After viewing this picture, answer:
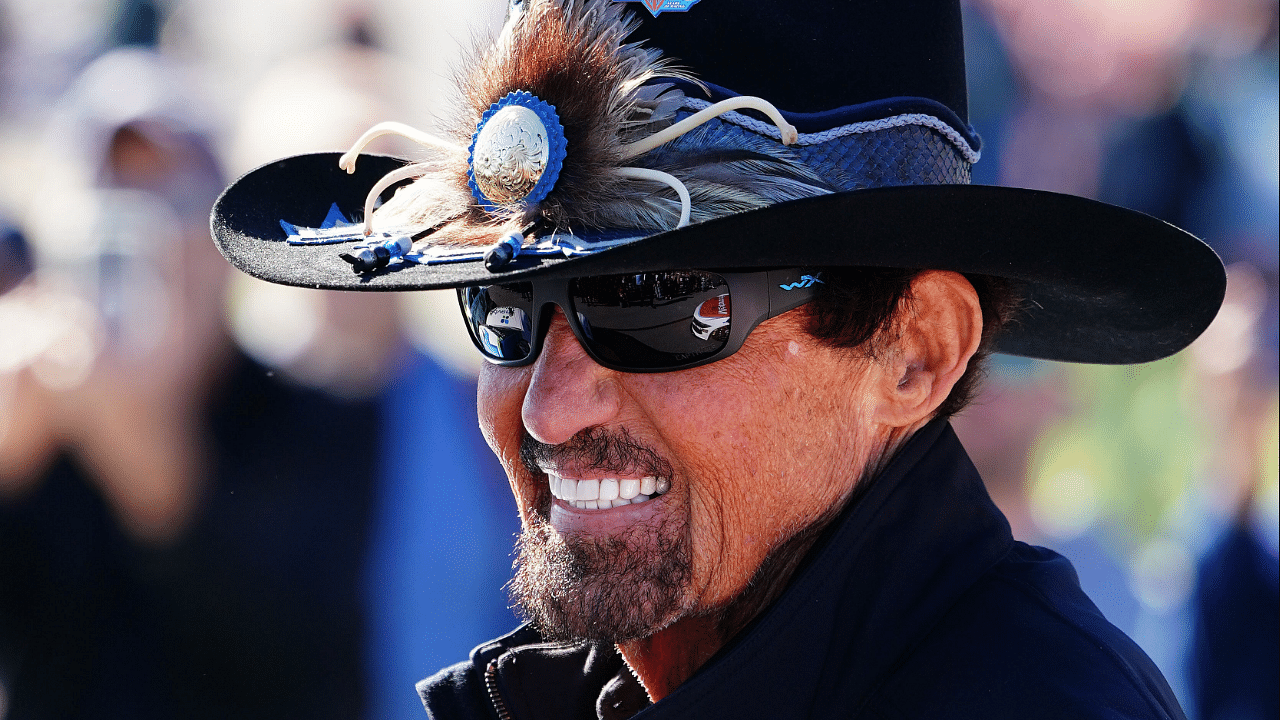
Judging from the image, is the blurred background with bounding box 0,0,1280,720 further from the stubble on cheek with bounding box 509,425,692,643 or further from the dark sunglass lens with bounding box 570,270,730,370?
the stubble on cheek with bounding box 509,425,692,643

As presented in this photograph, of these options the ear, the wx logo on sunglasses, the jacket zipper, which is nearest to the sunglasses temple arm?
the wx logo on sunglasses

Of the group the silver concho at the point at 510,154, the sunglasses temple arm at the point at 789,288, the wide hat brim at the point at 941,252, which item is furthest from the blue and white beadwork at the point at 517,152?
the sunglasses temple arm at the point at 789,288

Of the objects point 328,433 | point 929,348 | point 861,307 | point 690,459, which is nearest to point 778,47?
point 861,307

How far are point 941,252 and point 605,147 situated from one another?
1.86 feet

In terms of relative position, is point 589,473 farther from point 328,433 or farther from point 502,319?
point 328,433

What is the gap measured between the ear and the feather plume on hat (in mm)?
331

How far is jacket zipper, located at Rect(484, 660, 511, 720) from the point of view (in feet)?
7.47

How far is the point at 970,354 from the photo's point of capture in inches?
81.1

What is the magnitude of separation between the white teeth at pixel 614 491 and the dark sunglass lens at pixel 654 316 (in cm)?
23

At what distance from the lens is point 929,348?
2062 millimetres

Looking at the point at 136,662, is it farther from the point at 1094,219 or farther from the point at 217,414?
the point at 1094,219

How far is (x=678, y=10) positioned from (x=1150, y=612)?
3.62 metres

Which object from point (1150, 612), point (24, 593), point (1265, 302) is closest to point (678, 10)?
point (24, 593)

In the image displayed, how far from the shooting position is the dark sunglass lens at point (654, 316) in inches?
72.3
